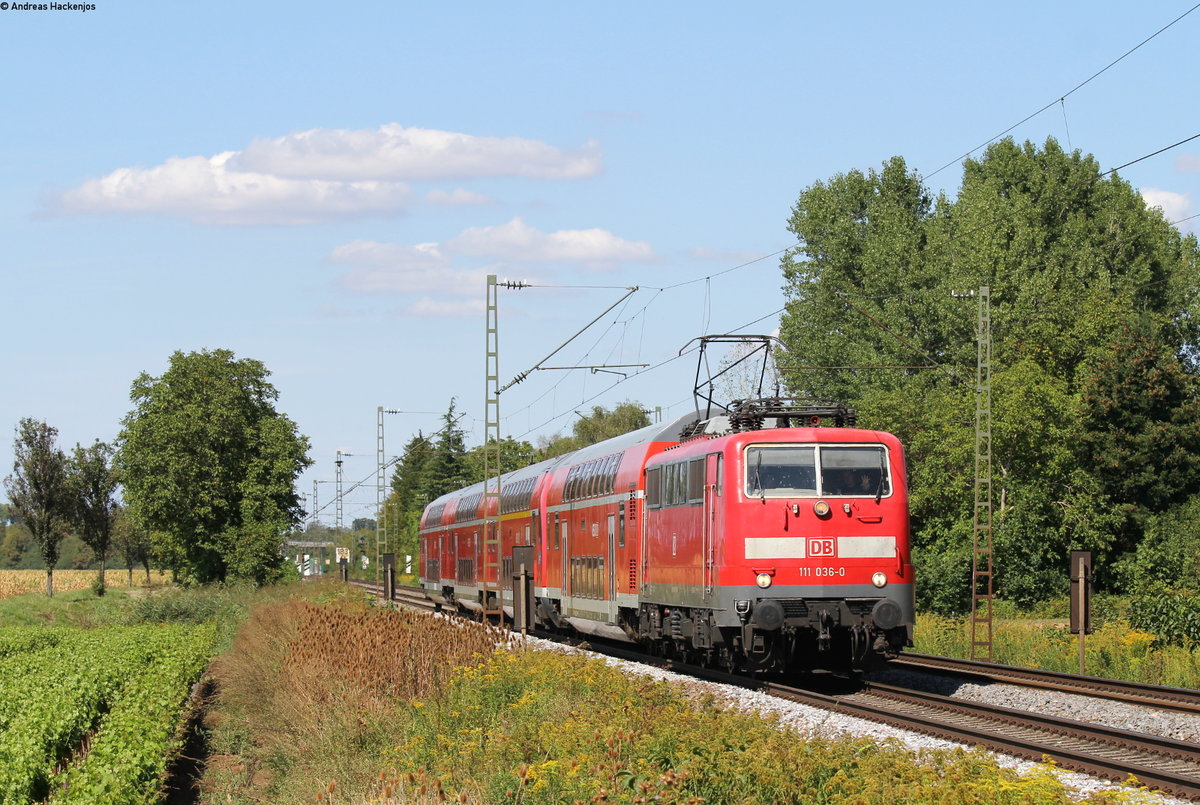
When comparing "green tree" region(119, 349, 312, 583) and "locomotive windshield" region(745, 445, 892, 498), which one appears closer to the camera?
"locomotive windshield" region(745, 445, 892, 498)

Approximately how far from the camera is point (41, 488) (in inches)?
2753

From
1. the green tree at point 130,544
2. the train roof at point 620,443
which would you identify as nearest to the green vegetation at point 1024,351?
the train roof at point 620,443

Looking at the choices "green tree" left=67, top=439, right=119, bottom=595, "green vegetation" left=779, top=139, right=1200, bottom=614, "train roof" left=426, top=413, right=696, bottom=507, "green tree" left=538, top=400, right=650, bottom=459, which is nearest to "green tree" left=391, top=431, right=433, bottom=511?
"green tree" left=538, top=400, right=650, bottom=459

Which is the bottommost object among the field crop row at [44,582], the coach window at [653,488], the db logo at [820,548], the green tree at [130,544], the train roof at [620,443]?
the field crop row at [44,582]

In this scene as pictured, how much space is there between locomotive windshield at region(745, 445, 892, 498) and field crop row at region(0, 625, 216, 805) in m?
7.59

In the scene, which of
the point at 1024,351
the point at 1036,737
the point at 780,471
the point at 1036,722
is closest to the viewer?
the point at 1036,737

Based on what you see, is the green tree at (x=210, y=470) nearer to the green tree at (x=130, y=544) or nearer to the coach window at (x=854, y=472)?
the green tree at (x=130, y=544)

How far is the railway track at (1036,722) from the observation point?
11.5 meters

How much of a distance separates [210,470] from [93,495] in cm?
1701

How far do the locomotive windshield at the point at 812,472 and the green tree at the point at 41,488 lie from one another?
59.6 m

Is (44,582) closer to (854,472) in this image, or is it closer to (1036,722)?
(854,472)

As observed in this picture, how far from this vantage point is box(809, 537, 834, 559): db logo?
17391mm

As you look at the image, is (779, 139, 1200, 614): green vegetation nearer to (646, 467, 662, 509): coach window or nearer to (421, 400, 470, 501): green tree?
(646, 467, 662, 509): coach window

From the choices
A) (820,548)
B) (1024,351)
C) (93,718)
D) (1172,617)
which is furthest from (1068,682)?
(1024,351)
